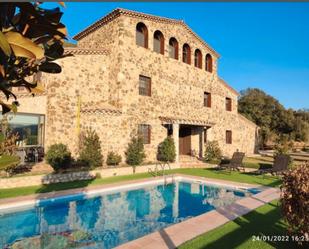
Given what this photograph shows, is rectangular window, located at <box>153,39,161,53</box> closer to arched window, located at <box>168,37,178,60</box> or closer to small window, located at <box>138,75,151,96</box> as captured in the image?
arched window, located at <box>168,37,178,60</box>

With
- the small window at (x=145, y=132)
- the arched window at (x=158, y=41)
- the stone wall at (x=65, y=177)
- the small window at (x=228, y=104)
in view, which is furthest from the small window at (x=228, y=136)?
the stone wall at (x=65, y=177)

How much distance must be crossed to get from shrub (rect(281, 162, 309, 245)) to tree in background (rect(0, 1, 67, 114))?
16.2ft

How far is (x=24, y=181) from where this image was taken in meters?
12.8

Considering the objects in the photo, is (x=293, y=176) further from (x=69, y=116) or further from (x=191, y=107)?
(x=191, y=107)

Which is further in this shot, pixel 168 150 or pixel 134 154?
pixel 168 150

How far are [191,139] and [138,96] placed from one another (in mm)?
A: 8071

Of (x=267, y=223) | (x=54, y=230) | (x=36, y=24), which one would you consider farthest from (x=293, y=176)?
(x=54, y=230)

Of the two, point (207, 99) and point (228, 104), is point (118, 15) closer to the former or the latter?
point (207, 99)

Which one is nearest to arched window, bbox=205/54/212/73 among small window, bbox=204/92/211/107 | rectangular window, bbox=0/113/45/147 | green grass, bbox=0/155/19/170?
small window, bbox=204/92/211/107

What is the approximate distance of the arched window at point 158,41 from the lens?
2267 cm

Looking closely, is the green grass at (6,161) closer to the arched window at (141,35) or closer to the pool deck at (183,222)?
the pool deck at (183,222)

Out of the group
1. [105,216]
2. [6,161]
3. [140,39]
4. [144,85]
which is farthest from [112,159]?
[6,161]

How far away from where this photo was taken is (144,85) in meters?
21.6

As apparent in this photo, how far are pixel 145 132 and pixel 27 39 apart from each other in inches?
771
